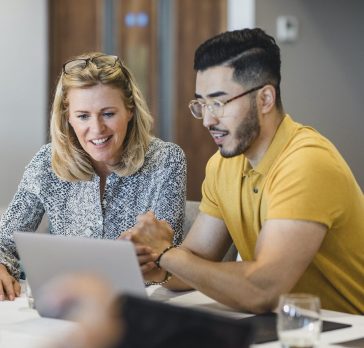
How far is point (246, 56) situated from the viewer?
2.24 meters

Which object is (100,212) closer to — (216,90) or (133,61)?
(216,90)

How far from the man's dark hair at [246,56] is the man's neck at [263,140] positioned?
0.20ft

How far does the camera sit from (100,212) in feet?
8.97

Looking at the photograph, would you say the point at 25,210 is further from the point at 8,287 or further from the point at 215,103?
the point at 215,103

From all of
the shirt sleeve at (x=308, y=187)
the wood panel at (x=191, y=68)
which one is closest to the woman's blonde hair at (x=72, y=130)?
the shirt sleeve at (x=308, y=187)

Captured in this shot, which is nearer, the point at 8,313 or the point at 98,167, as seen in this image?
the point at 8,313

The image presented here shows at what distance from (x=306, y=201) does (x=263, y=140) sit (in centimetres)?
27

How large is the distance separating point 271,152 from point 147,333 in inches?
52.1

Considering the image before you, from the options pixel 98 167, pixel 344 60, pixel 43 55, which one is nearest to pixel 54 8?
pixel 43 55

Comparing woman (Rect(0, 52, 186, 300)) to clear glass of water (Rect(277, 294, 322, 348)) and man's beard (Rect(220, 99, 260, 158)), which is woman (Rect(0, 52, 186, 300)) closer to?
man's beard (Rect(220, 99, 260, 158))

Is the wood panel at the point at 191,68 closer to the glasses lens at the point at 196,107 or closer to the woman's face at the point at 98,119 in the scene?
the woman's face at the point at 98,119

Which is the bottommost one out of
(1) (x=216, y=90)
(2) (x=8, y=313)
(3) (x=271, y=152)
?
(2) (x=8, y=313)

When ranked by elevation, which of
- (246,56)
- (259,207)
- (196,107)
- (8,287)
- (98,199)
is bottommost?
(8,287)

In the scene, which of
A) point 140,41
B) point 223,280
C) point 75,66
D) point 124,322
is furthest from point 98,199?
point 140,41
